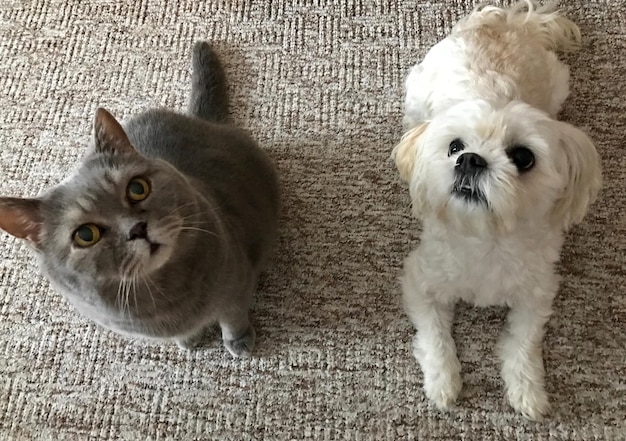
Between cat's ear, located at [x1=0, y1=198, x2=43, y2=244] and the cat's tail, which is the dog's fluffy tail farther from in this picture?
cat's ear, located at [x1=0, y1=198, x2=43, y2=244]

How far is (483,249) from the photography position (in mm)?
1092

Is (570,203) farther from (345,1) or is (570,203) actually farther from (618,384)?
(345,1)

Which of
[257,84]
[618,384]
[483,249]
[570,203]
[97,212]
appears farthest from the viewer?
[257,84]

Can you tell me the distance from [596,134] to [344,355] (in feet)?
2.63

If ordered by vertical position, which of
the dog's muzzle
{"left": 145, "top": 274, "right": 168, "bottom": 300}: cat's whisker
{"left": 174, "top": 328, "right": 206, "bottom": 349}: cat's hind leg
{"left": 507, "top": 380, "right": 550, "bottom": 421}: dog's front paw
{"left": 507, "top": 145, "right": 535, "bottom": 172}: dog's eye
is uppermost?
{"left": 507, "top": 145, "right": 535, "bottom": 172}: dog's eye

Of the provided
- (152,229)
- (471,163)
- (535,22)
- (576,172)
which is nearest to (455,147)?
(471,163)

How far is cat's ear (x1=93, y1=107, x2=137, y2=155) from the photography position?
90cm

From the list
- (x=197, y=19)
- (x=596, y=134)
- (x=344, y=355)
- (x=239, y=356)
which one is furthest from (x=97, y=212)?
(x=596, y=134)

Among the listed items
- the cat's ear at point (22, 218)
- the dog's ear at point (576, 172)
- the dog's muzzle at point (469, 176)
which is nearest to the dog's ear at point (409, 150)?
the dog's muzzle at point (469, 176)

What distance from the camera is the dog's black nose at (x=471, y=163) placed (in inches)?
36.3

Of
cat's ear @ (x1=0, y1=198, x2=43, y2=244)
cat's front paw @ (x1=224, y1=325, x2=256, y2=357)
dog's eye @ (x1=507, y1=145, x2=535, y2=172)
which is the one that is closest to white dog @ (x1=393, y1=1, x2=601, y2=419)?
dog's eye @ (x1=507, y1=145, x2=535, y2=172)

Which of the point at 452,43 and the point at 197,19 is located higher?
the point at 452,43

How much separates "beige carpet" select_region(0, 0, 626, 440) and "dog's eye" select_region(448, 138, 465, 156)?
0.42 meters

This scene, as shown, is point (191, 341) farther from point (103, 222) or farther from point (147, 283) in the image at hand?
point (103, 222)
